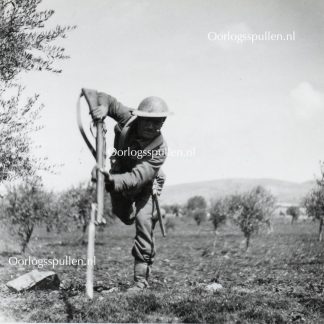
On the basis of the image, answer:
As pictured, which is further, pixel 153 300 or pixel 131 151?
pixel 131 151

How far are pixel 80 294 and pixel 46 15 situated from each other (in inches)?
216

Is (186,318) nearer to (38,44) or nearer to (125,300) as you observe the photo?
(125,300)

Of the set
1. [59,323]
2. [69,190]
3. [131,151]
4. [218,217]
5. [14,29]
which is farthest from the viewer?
[218,217]

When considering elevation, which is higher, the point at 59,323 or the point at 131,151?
the point at 131,151

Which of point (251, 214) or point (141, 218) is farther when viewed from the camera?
point (251, 214)

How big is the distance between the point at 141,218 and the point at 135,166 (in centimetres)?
96

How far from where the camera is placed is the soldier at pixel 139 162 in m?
5.75

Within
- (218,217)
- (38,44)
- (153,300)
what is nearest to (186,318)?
(153,300)

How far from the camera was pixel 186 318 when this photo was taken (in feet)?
17.6

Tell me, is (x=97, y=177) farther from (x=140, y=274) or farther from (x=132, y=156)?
(x=140, y=274)

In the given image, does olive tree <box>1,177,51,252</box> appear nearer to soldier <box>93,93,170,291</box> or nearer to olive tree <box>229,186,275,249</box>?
olive tree <box>229,186,275,249</box>

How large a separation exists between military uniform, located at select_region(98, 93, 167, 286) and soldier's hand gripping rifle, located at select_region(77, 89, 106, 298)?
241mm

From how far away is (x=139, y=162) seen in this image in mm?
5926

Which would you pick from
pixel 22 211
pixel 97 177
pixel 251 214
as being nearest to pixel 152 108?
pixel 97 177
